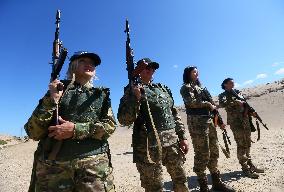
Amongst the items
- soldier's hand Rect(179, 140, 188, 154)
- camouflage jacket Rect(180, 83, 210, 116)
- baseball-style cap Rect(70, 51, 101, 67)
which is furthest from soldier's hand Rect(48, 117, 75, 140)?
camouflage jacket Rect(180, 83, 210, 116)

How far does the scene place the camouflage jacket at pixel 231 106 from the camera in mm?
8969

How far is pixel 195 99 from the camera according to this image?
22.7 feet

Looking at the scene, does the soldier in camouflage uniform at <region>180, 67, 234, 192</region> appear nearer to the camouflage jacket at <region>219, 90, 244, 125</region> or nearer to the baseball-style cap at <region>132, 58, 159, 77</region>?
the baseball-style cap at <region>132, 58, 159, 77</region>

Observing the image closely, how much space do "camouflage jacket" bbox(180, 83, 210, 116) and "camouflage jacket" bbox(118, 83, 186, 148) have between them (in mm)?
1428

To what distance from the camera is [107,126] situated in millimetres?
3785

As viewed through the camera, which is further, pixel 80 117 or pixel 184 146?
pixel 184 146

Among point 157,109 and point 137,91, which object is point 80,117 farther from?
point 157,109

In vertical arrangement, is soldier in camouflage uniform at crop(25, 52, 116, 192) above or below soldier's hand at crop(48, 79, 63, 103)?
below

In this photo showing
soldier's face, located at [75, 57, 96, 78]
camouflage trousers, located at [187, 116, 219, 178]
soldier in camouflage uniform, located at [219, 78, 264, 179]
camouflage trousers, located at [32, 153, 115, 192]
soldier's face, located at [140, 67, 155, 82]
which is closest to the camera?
camouflage trousers, located at [32, 153, 115, 192]

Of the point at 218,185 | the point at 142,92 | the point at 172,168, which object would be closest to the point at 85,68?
the point at 142,92

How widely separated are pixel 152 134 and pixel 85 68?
1.57 m

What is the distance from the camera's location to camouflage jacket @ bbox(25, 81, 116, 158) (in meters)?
3.48

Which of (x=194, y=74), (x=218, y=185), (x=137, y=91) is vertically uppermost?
(x=194, y=74)

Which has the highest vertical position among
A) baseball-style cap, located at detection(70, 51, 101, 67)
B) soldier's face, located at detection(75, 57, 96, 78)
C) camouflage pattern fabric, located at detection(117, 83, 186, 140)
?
baseball-style cap, located at detection(70, 51, 101, 67)
